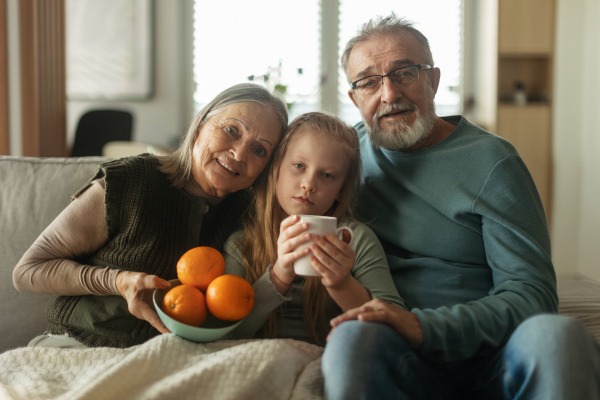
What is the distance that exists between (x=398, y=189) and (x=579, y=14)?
140 inches

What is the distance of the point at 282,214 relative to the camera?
1.36 m

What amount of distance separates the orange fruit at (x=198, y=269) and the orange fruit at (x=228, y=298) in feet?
0.12

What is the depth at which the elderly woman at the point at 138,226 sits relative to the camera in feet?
3.82

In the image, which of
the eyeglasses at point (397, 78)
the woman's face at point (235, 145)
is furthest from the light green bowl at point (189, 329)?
the eyeglasses at point (397, 78)

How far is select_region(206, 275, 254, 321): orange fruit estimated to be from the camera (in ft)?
3.26

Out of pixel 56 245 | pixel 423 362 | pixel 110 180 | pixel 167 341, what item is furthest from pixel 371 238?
pixel 56 245

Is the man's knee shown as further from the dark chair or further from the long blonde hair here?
the dark chair

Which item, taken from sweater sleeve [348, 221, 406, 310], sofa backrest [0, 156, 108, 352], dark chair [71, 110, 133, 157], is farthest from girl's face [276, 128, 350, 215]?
dark chair [71, 110, 133, 157]

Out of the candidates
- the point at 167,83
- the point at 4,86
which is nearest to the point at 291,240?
the point at 4,86

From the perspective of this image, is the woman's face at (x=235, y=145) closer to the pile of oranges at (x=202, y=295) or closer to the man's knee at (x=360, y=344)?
the pile of oranges at (x=202, y=295)

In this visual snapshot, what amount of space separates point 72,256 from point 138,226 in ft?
0.60

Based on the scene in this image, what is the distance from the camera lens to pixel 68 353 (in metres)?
1.07

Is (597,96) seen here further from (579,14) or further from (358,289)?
(358,289)

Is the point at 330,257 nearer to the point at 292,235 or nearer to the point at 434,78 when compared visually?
the point at 292,235
